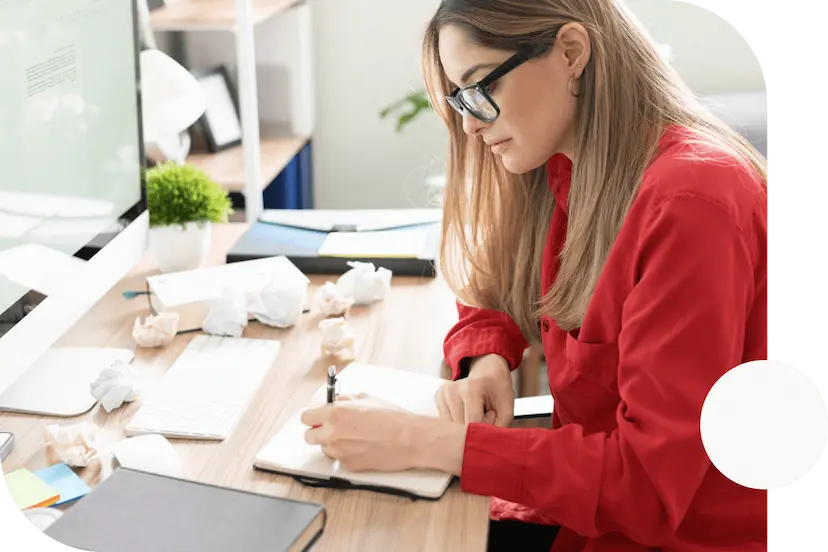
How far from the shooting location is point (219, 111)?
2.52 meters

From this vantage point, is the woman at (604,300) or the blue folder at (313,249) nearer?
the woman at (604,300)

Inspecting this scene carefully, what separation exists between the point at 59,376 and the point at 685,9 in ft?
8.12

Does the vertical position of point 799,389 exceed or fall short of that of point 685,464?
it exceeds it

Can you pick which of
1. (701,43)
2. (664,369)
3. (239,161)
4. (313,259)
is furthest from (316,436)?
(701,43)

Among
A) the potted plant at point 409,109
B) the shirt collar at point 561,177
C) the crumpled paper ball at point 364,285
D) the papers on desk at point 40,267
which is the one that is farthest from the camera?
the potted plant at point 409,109

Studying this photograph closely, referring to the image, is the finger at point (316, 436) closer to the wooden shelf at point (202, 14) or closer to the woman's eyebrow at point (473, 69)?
the woman's eyebrow at point (473, 69)

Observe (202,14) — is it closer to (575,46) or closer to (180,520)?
(575,46)

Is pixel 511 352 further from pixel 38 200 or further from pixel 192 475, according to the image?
pixel 38 200

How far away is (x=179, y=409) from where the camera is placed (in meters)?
1.07

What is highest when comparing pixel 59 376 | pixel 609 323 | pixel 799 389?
pixel 799 389

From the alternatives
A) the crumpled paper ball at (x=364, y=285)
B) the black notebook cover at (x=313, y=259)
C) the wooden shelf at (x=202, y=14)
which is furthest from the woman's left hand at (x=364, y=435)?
the wooden shelf at (x=202, y=14)

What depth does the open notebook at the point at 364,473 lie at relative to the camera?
902 millimetres

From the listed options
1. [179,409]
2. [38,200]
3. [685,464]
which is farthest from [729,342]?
[38,200]

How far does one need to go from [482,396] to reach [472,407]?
0.03 metres
